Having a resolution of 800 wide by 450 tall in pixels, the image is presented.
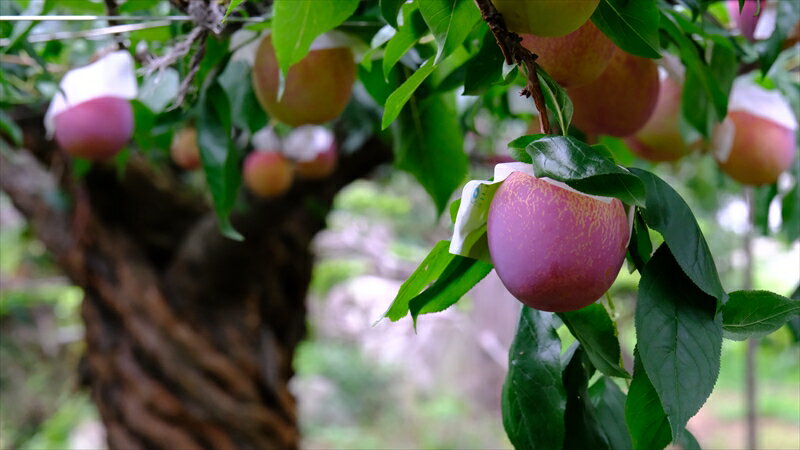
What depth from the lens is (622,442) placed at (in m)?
0.36

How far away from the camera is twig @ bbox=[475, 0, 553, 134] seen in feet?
0.88

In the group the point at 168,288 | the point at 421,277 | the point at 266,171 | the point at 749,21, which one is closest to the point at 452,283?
the point at 421,277

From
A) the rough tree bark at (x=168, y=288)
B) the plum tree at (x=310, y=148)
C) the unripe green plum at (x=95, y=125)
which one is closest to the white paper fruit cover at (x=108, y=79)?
the unripe green plum at (x=95, y=125)

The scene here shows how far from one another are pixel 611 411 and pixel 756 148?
0.34 m

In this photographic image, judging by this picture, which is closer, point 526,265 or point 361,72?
point 526,265

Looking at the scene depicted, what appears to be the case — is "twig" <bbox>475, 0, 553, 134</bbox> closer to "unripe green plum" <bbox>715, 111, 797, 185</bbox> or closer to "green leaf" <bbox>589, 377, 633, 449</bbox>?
"green leaf" <bbox>589, 377, 633, 449</bbox>

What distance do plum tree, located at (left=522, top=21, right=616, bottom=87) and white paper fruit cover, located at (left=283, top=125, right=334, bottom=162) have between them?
2.25 ft

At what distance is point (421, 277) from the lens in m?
0.32

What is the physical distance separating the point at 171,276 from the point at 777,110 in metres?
0.98

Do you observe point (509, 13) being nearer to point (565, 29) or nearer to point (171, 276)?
point (565, 29)

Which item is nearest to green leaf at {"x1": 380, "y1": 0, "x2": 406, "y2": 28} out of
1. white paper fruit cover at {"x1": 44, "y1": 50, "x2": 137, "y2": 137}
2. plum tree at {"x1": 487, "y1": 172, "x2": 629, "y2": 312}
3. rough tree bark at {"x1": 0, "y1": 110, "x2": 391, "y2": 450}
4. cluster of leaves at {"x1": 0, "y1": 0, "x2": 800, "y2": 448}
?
cluster of leaves at {"x1": 0, "y1": 0, "x2": 800, "y2": 448}

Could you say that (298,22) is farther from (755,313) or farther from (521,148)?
(755,313)

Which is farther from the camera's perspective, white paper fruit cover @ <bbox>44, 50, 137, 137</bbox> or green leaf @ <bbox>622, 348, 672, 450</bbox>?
white paper fruit cover @ <bbox>44, 50, 137, 137</bbox>

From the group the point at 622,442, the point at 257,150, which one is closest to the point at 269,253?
the point at 257,150
